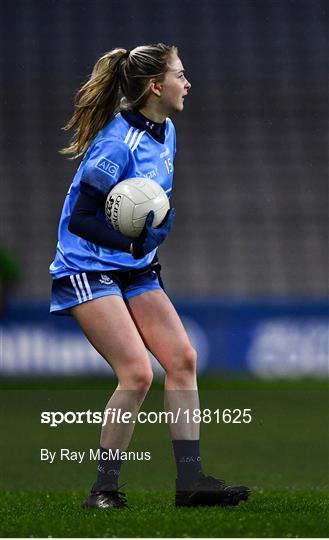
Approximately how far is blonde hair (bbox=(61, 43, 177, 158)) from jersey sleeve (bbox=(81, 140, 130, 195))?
0.55 ft

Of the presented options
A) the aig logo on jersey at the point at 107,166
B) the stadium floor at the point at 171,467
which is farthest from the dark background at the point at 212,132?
the aig logo on jersey at the point at 107,166

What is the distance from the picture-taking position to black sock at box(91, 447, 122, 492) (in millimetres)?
4531

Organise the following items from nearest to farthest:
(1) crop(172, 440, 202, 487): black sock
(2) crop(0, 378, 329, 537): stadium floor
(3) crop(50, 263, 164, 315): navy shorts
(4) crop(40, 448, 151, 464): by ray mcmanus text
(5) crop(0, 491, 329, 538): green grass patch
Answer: (5) crop(0, 491, 329, 538): green grass patch
(2) crop(0, 378, 329, 537): stadium floor
(3) crop(50, 263, 164, 315): navy shorts
(1) crop(172, 440, 202, 487): black sock
(4) crop(40, 448, 151, 464): by ray mcmanus text

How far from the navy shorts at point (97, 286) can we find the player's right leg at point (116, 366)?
0.11 feet

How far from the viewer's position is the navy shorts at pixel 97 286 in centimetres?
455

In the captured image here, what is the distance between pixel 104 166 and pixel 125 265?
0.42 m

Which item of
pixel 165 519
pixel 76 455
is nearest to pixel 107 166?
pixel 165 519

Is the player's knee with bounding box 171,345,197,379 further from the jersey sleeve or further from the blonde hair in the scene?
the blonde hair

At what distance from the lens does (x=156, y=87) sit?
15.3 ft

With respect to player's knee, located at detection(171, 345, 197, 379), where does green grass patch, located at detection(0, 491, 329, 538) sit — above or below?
below

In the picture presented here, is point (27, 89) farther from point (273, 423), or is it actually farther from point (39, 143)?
point (273, 423)

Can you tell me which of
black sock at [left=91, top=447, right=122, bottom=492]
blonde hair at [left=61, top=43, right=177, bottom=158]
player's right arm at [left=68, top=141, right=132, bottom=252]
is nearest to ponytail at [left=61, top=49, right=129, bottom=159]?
blonde hair at [left=61, top=43, right=177, bottom=158]

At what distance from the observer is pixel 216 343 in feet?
40.4

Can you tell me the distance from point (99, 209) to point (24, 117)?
36.4 ft
